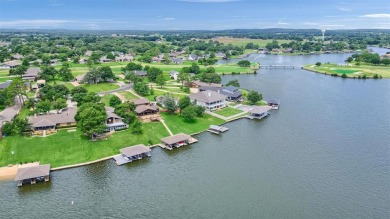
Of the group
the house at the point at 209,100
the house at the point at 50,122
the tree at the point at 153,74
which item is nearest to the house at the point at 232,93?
the house at the point at 209,100

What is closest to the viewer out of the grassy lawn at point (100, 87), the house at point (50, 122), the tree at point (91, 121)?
the tree at point (91, 121)

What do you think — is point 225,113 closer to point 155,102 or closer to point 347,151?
point 155,102

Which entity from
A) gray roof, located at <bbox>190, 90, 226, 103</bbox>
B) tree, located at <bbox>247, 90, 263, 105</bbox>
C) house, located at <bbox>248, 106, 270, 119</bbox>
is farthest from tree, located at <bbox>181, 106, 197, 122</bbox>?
tree, located at <bbox>247, 90, 263, 105</bbox>

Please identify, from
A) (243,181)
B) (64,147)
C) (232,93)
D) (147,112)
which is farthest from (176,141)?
(232,93)

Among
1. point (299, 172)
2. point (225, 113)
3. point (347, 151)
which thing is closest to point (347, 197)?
point (299, 172)

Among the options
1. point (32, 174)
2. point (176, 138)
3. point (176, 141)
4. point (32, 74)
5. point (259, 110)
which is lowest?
point (32, 174)

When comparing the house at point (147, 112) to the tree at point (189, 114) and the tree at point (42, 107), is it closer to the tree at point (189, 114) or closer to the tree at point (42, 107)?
A: the tree at point (189, 114)

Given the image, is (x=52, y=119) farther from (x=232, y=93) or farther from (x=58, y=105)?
(x=232, y=93)

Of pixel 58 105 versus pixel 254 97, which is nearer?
pixel 58 105
